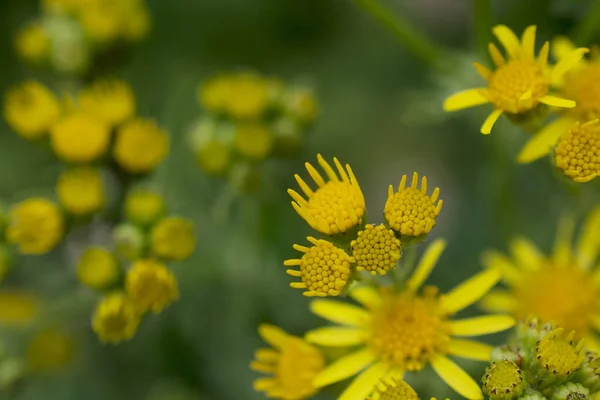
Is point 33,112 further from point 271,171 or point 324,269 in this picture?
point 324,269

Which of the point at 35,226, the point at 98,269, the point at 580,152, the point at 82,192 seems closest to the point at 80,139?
the point at 82,192

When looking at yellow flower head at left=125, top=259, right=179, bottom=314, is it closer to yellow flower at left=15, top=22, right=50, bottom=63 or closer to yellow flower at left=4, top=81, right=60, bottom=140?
yellow flower at left=4, top=81, right=60, bottom=140

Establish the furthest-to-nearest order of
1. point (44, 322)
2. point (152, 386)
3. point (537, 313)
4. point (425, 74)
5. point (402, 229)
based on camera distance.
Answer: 1. point (425, 74)
2. point (152, 386)
3. point (44, 322)
4. point (537, 313)
5. point (402, 229)

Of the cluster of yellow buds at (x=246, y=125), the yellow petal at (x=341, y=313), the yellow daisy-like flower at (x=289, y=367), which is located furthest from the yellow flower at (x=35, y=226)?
the yellow petal at (x=341, y=313)

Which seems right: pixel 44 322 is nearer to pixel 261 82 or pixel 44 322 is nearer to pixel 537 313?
pixel 261 82

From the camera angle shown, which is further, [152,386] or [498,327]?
[152,386]

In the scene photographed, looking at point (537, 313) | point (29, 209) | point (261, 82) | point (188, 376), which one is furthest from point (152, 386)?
point (537, 313)
